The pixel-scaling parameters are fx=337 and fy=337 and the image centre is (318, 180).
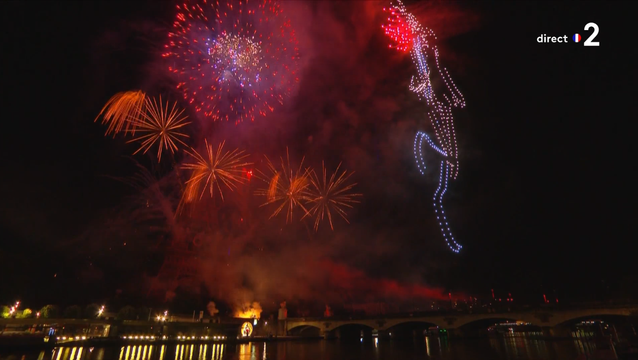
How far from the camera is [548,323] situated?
73.9 meters

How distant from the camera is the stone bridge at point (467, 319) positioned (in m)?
66.8

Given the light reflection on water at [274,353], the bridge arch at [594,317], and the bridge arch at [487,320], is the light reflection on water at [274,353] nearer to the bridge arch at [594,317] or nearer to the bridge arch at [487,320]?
the bridge arch at [594,317]

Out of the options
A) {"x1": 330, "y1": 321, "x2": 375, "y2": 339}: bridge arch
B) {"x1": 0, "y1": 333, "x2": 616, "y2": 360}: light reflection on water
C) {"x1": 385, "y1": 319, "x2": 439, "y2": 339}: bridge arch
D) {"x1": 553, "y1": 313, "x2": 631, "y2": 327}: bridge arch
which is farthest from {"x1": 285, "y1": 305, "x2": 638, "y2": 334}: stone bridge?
{"x1": 0, "y1": 333, "x2": 616, "y2": 360}: light reflection on water

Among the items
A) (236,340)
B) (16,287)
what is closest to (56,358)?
(16,287)

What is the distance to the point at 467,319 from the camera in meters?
86.8

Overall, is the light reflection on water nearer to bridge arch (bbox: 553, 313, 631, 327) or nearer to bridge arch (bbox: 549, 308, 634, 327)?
bridge arch (bbox: 553, 313, 631, 327)

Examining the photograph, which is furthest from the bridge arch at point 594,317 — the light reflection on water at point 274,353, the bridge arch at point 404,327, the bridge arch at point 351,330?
the bridge arch at point 351,330

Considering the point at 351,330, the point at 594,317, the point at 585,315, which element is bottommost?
the point at 351,330

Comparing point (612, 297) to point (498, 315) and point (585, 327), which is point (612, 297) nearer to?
point (498, 315)

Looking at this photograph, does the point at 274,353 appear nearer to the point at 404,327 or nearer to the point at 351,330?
the point at 404,327

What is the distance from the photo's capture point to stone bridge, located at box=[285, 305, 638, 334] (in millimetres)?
66831

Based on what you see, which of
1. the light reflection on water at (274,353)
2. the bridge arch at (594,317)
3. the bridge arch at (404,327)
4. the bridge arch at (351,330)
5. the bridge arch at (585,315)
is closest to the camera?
the light reflection on water at (274,353)

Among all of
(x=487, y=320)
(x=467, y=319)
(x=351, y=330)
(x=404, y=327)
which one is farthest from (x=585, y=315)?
(x=351, y=330)

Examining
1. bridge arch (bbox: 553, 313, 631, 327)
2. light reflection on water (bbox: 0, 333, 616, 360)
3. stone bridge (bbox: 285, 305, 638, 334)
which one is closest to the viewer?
light reflection on water (bbox: 0, 333, 616, 360)
